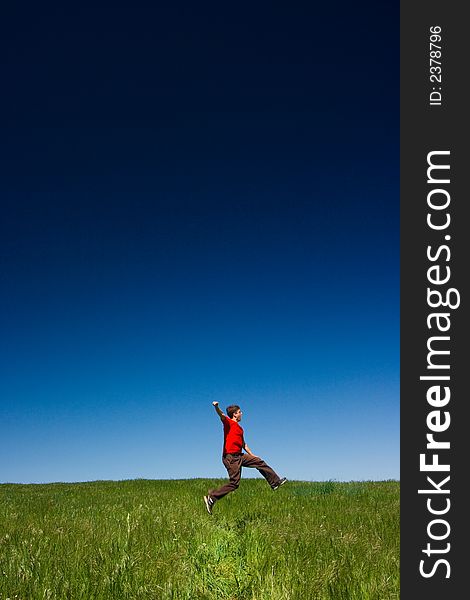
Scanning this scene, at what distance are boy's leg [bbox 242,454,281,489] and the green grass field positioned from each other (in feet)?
4.00

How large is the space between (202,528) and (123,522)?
1403mm

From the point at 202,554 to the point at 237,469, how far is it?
5.44 meters

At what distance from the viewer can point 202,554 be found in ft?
19.5

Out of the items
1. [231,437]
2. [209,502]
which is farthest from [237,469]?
[209,502]

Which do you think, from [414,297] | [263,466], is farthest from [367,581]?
[263,466]

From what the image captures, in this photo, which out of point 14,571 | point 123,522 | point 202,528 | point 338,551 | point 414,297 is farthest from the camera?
point 123,522

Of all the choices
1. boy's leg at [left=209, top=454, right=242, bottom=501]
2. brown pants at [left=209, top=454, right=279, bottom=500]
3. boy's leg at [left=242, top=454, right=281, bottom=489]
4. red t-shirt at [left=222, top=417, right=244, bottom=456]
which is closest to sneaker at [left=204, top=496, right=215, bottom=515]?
brown pants at [left=209, top=454, right=279, bottom=500]

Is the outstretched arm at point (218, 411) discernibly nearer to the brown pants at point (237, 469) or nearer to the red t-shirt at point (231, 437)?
the red t-shirt at point (231, 437)

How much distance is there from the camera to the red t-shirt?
37.2ft

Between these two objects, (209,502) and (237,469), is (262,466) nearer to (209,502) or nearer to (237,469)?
(237,469)

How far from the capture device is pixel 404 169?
4723mm

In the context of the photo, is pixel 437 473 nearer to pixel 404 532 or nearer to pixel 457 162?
pixel 404 532

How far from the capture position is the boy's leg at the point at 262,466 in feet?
38.4

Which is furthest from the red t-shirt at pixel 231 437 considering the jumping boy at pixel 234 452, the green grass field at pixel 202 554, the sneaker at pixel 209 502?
the green grass field at pixel 202 554
